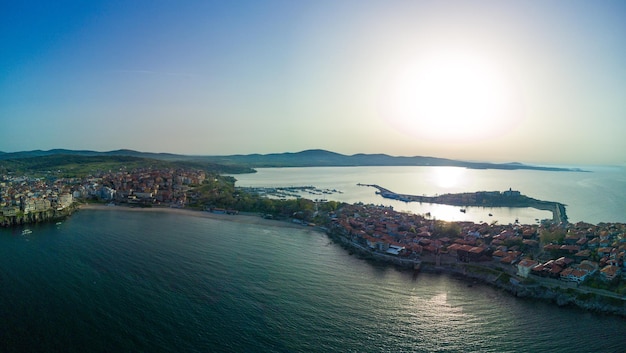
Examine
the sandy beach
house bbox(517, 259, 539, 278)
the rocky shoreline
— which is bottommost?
the rocky shoreline

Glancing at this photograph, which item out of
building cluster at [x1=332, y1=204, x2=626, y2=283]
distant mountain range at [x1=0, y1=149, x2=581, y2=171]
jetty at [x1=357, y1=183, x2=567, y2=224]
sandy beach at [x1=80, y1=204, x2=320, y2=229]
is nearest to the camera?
building cluster at [x1=332, y1=204, x2=626, y2=283]

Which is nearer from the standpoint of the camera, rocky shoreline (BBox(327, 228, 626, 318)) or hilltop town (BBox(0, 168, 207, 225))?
rocky shoreline (BBox(327, 228, 626, 318))

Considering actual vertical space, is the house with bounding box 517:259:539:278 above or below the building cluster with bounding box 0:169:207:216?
below

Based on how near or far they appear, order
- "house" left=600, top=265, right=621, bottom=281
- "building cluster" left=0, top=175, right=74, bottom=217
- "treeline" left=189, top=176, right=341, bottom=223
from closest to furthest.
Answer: "house" left=600, top=265, right=621, bottom=281 → "building cluster" left=0, top=175, right=74, bottom=217 → "treeline" left=189, top=176, right=341, bottom=223

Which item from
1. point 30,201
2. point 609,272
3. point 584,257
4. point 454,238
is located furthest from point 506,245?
point 30,201

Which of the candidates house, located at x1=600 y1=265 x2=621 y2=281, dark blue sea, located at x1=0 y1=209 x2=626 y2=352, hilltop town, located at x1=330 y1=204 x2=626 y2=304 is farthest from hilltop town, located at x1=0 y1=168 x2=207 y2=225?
house, located at x1=600 y1=265 x2=621 y2=281

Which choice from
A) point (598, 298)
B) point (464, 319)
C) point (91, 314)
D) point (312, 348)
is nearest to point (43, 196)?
point (91, 314)

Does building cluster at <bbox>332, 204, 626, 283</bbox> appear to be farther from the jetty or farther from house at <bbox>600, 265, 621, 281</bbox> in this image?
the jetty

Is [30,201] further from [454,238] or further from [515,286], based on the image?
[515,286]
